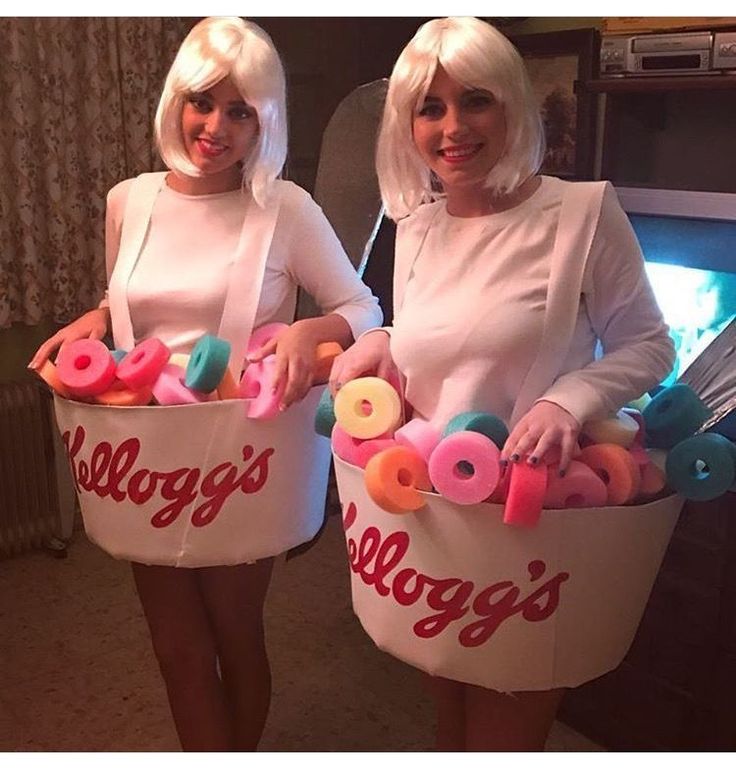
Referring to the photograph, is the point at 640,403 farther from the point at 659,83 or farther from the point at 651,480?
the point at 659,83

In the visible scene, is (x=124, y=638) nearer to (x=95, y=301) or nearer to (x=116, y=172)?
(x=95, y=301)

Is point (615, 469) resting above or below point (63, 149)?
below

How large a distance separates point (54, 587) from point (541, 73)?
1.25 m

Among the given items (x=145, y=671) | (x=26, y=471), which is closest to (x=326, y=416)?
(x=145, y=671)

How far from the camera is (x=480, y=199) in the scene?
91 cm

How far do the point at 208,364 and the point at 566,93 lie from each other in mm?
717

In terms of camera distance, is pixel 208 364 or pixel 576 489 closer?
pixel 576 489

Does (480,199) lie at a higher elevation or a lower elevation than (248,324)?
higher

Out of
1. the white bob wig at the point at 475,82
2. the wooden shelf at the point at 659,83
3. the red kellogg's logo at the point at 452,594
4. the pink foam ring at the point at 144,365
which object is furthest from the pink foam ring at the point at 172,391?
the wooden shelf at the point at 659,83

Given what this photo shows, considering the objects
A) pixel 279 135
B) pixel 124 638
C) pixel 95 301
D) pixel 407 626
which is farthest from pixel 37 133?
pixel 407 626

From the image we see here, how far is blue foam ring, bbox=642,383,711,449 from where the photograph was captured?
0.89 meters

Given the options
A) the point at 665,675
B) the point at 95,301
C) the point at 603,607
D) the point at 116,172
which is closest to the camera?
the point at 603,607

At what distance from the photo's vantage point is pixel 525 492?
0.79m

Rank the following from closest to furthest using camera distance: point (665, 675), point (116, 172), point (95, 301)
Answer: point (665, 675), point (116, 172), point (95, 301)
